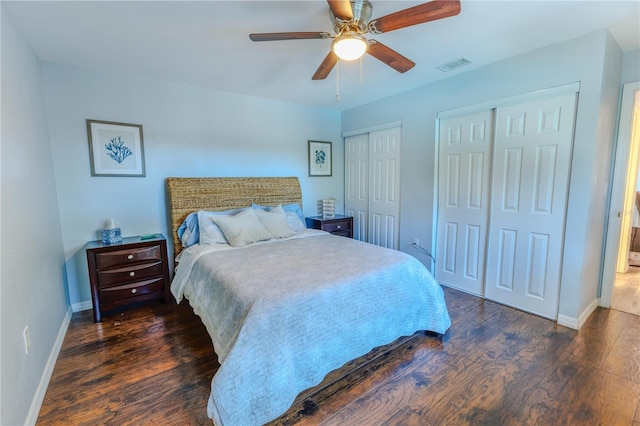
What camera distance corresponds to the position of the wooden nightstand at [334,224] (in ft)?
13.2

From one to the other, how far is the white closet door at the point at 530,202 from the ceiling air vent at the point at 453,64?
562 millimetres

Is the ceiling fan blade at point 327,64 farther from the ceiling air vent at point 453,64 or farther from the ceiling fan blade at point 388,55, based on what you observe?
the ceiling air vent at point 453,64

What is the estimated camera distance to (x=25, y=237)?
1733 mm

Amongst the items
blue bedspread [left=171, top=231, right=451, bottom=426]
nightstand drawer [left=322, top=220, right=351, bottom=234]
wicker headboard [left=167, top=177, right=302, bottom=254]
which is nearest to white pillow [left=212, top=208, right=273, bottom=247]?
blue bedspread [left=171, top=231, right=451, bottom=426]

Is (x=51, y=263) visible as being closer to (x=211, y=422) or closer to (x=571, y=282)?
(x=211, y=422)

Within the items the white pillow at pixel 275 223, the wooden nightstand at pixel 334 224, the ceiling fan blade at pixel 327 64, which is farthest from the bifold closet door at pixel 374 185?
the ceiling fan blade at pixel 327 64

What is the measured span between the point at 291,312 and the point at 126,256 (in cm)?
205

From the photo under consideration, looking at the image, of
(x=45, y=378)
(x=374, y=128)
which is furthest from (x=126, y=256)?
(x=374, y=128)

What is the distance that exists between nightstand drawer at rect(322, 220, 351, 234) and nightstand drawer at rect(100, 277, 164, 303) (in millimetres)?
2113

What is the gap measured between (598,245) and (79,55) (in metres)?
5.02

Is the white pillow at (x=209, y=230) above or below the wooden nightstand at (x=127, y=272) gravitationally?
above

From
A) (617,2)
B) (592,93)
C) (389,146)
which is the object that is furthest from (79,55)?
(592,93)

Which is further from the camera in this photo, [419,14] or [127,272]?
[127,272]

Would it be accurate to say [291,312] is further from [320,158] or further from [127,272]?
[320,158]
